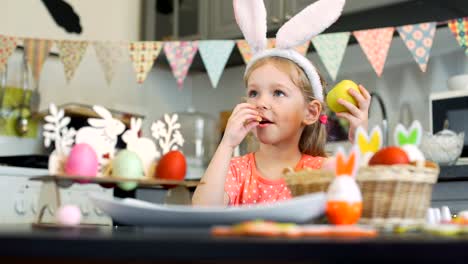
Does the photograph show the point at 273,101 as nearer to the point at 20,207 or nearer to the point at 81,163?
Result: the point at 81,163

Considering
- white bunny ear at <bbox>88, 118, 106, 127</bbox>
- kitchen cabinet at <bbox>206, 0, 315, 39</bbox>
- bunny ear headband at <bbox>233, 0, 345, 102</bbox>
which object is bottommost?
white bunny ear at <bbox>88, 118, 106, 127</bbox>

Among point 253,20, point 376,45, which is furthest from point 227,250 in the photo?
point 376,45

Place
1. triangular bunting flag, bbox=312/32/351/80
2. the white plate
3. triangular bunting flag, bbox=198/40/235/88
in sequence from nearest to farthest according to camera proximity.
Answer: the white plate < triangular bunting flag, bbox=312/32/351/80 < triangular bunting flag, bbox=198/40/235/88

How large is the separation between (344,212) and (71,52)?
7.77ft

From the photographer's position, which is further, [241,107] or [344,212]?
[241,107]

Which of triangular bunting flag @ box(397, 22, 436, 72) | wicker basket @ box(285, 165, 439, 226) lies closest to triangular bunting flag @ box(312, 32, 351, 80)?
triangular bunting flag @ box(397, 22, 436, 72)

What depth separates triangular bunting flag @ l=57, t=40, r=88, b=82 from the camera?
278 cm

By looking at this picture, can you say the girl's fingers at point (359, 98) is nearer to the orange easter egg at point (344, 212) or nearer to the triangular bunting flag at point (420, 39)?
the orange easter egg at point (344, 212)

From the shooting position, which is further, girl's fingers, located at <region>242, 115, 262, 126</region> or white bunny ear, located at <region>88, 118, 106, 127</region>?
girl's fingers, located at <region>242, 115, 262, 126</region>

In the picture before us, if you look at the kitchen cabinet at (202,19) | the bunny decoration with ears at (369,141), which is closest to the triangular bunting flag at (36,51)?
the kitchen cabinet at (202,19)

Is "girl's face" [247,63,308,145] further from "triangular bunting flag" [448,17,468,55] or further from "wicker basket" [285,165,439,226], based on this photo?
"triangular bunting flag" [448,17,468,55]

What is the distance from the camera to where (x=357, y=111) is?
124 centimetres

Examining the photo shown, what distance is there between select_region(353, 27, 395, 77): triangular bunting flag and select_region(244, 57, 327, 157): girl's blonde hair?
0.91m

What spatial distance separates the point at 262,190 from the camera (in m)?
1.52
